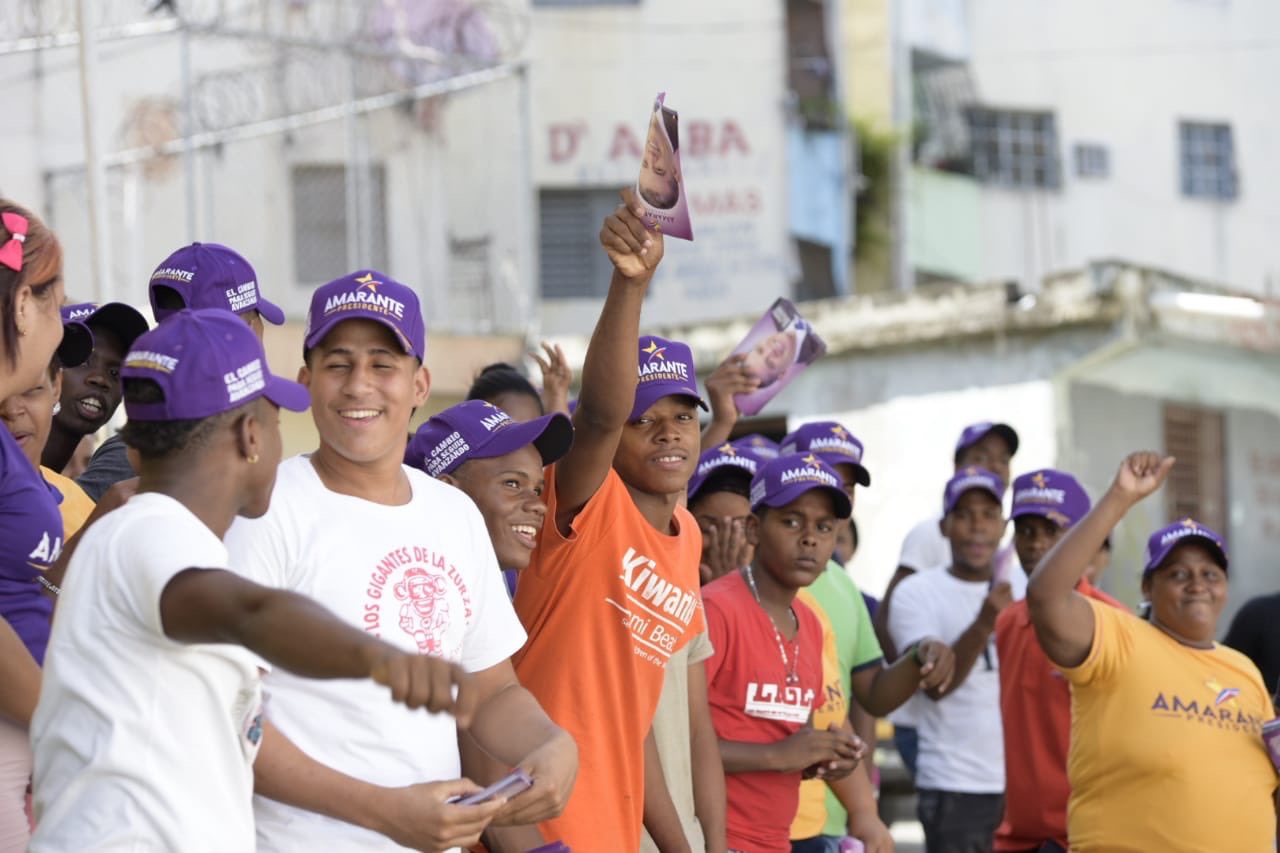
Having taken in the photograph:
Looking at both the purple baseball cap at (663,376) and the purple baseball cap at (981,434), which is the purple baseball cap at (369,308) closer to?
the purple baseball cap at (663,376)

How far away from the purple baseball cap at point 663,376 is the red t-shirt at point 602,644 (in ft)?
1.27

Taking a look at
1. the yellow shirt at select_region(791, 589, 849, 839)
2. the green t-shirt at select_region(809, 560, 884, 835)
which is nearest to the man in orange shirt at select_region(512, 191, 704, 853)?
the yellow shirt at select_region(791, 589, 849, 839)

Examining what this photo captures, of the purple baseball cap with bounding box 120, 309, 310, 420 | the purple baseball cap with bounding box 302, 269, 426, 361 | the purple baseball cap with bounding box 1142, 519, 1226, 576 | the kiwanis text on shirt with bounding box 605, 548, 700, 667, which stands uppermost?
the purple baseball cap with bounding box 302, 269, 426, 361

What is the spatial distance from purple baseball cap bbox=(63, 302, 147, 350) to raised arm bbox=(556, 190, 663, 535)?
1.29m

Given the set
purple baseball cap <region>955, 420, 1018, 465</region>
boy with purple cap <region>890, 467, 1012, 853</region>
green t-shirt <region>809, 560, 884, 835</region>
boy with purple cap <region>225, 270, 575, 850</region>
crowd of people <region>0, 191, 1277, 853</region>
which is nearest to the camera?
crowd of people <region>0, 191, 1277, 853</region>

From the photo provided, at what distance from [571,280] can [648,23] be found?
138 inches

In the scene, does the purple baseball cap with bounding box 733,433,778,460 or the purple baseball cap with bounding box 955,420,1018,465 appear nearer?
the purple baseball cap with bounding box 733,433,778,460

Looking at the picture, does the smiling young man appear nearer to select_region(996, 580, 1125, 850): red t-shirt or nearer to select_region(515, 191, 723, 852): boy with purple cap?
select_region(515, 191, 723, 852): boy with purple cap

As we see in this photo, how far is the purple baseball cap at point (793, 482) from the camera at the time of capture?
5805 mm

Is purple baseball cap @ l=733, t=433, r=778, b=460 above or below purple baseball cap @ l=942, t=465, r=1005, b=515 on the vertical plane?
above

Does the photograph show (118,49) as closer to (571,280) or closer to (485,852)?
(571,280)

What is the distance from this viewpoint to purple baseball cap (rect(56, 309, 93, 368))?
4.70m

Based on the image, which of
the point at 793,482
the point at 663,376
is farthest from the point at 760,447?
the point at 663,376

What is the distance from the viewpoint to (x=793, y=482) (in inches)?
229
